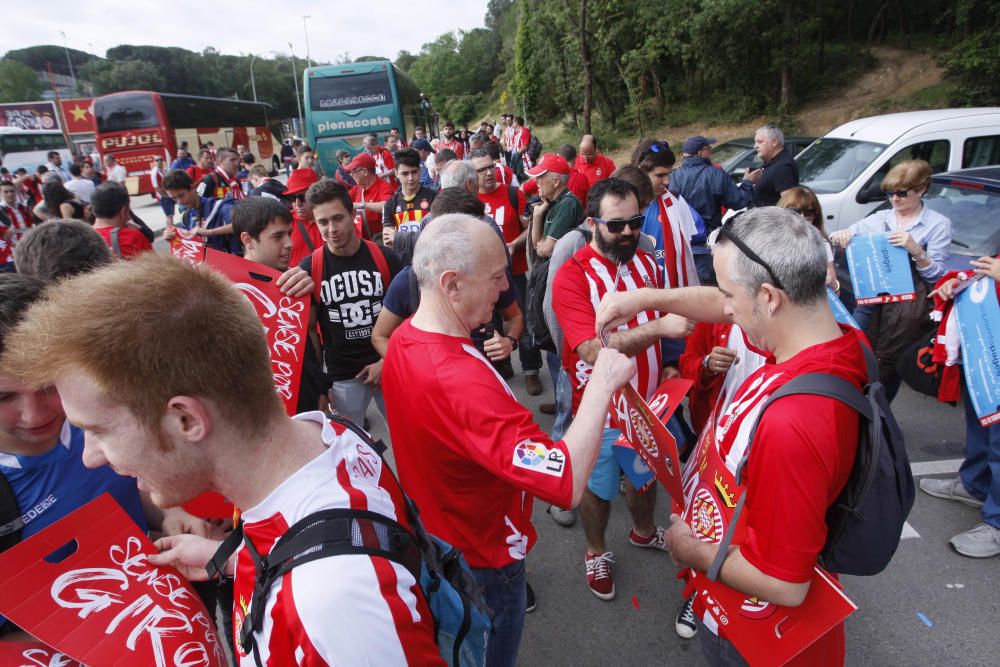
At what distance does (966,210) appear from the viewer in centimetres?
461

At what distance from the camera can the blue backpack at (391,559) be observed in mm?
1002

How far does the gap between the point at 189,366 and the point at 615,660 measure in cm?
251

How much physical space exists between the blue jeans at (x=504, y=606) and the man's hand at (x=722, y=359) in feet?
3.88

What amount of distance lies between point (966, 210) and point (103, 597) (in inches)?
241

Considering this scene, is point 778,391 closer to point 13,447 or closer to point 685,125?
point 13,447

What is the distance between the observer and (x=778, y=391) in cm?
144

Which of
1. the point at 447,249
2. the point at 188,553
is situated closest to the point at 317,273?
Answer: the point at 447,249

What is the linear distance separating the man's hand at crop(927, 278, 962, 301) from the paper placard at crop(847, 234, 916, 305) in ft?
1.19

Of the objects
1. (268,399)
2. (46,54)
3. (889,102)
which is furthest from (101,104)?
(46,54)

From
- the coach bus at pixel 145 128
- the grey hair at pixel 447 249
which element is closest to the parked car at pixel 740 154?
the grey hair at pixel 447 249

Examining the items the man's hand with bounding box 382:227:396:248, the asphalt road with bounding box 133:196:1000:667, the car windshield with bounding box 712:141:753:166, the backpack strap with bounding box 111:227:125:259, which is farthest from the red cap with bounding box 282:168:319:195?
the car windshield with bounding box 712:141:753:166

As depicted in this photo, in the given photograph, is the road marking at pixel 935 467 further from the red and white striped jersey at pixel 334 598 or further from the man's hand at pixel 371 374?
the red and white striped jersey at pixel 334 598

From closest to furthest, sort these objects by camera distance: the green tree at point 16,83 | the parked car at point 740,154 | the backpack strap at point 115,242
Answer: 1. the backpack strap at point 115,242
2. the parked car at point 740,154
3. the green tree at point 16,83

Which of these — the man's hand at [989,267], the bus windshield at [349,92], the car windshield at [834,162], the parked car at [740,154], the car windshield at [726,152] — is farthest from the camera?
the bus windshield at [349,92]
